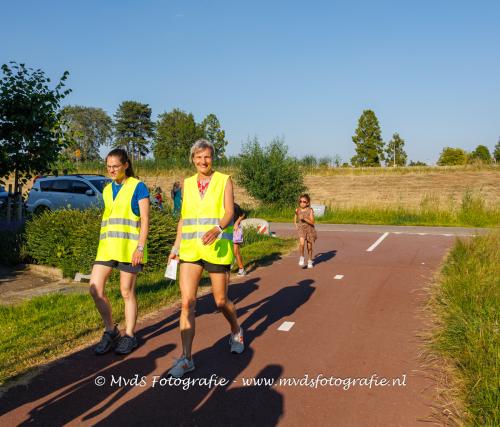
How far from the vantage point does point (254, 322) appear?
19.6ft

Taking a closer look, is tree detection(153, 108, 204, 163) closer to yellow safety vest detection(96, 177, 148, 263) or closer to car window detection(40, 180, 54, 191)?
car window detection(40, 180, 54, 191)

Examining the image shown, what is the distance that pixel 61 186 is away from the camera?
58.0ft

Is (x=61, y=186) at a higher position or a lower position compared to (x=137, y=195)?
higher

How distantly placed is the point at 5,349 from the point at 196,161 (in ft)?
8.71

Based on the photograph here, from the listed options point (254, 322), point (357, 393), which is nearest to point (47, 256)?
point (254, 322)

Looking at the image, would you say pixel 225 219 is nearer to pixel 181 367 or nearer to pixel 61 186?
pixel 181 367

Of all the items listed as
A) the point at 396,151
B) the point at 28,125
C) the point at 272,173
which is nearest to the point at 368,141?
the point at 396,151

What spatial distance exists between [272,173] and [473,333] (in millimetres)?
22462

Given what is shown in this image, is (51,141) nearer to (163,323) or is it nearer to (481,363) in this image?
(163,323)

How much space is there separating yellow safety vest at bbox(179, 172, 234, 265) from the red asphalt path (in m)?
1.02

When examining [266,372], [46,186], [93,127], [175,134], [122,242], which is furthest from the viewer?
[93,127]

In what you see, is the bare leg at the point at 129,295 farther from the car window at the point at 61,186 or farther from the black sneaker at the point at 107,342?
the car window at the point at 61,186

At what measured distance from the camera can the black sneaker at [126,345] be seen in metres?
4.68

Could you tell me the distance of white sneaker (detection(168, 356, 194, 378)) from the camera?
13.4 feet
